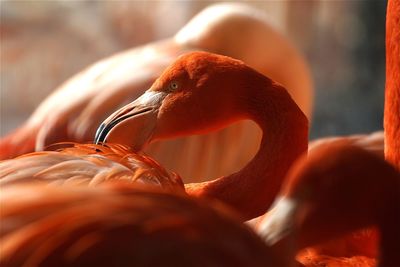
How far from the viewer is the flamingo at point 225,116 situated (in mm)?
1310

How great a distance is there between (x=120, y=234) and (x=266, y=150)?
A: 595mm

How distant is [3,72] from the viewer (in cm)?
370

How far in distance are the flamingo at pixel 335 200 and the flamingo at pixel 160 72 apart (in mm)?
1079

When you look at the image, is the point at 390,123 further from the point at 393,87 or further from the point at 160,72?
the point at 160,72

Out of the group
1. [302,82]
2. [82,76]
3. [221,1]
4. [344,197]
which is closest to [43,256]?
[344,197]

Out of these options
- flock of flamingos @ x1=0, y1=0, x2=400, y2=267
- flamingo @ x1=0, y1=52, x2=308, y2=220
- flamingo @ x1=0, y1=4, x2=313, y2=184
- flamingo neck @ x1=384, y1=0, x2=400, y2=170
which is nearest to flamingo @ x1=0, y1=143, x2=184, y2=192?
flock of flamingos @ x1=0, y1=0, x2=400, y2=267

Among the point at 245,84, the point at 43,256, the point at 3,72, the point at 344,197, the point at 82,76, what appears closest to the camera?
the point at 43,256

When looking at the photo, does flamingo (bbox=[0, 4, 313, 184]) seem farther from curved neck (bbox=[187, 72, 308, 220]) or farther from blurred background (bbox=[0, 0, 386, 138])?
blurred background (bbox=[0, 0, 386, 138])

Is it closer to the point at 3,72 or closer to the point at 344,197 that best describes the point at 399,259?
the point at 344,197

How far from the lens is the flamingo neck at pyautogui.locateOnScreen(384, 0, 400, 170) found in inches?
49.8

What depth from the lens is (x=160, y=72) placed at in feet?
6.32

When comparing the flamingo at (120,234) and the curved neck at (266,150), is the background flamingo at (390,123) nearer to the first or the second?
the curved neck at (266,150)

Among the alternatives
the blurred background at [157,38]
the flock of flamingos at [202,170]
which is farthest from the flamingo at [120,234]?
the blurred background at [157,38]

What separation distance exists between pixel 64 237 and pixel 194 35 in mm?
1376
